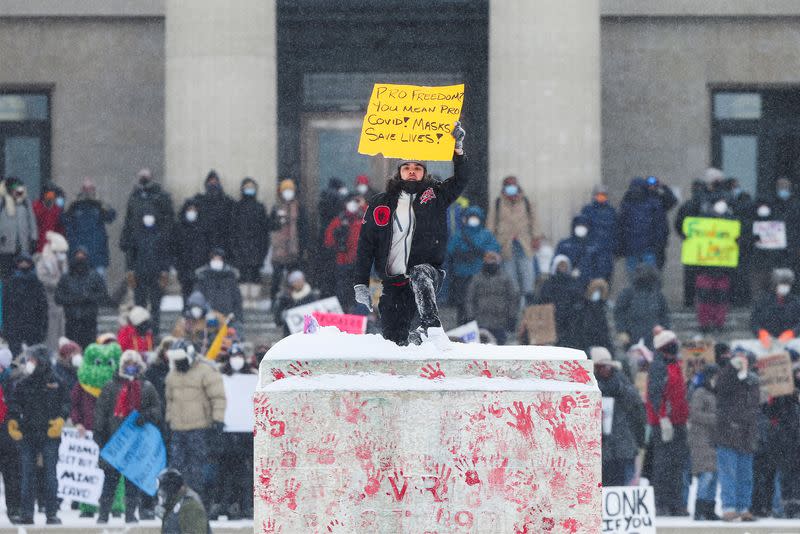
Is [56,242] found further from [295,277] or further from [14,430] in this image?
[14,430]

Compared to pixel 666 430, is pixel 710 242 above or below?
above

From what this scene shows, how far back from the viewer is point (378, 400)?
8.06 metres

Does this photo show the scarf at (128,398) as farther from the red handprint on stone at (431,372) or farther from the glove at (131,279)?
the red handprint on stone at (431,372)

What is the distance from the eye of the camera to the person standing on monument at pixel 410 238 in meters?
8.82

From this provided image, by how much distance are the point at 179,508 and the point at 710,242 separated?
374 inches

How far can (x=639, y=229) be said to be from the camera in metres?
23.4

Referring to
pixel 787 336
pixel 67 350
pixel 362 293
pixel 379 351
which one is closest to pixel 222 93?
pixel 67 350

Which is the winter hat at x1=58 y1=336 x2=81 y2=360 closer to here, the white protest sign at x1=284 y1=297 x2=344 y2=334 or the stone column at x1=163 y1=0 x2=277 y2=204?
the white protest sign at x1=284 y1=297 x2=344 y2=334

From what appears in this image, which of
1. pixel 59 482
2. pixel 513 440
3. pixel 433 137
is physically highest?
pixel 433 137

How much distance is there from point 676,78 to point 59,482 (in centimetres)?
1357

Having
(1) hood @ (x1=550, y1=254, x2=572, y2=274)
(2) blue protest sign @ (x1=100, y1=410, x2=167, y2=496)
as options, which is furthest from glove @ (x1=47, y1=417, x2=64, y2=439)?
(1) hood @ (x1=550, y1=254, x2=572, y2=274)

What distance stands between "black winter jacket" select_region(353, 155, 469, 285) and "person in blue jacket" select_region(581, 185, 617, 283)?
46.9 feet

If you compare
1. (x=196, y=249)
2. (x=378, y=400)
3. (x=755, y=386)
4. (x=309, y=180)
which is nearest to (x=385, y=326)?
(x=378, y=400)

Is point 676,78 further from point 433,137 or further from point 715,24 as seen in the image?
point 433,137
